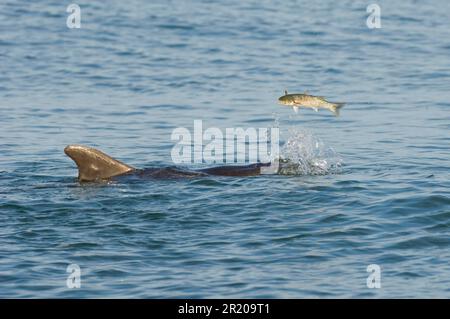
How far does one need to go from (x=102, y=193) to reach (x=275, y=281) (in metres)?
3.87

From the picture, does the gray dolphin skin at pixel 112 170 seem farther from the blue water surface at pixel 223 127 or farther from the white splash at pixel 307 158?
the white splash at pixel 307 158

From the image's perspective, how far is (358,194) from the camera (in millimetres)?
13766

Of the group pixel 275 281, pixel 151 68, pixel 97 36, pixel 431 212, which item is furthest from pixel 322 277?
pixel 97 36

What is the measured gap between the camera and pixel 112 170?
14391mm

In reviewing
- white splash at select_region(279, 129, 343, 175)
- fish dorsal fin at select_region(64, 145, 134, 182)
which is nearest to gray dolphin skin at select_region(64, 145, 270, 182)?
fish dorsal fin at select_region(64, 145, 134, 182)

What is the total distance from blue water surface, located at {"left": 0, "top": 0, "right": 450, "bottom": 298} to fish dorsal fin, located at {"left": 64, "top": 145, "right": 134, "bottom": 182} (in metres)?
0.25

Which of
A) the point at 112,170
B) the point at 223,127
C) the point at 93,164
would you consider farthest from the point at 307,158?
the point at 223,127

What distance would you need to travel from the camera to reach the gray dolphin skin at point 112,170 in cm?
1405

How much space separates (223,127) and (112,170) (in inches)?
193

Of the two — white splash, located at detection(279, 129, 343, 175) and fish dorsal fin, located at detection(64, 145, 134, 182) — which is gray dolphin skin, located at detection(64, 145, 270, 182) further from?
white splash, located at detection(279, 129, 343, 175)

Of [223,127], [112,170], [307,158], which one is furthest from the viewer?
[223,127]

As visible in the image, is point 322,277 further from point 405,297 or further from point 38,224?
point 38,224

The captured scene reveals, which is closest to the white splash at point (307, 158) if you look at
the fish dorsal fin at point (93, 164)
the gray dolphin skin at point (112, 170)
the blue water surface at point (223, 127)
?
the blue water surface at point (223, 127)

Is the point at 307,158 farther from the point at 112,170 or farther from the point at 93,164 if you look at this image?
the point at 93,164
